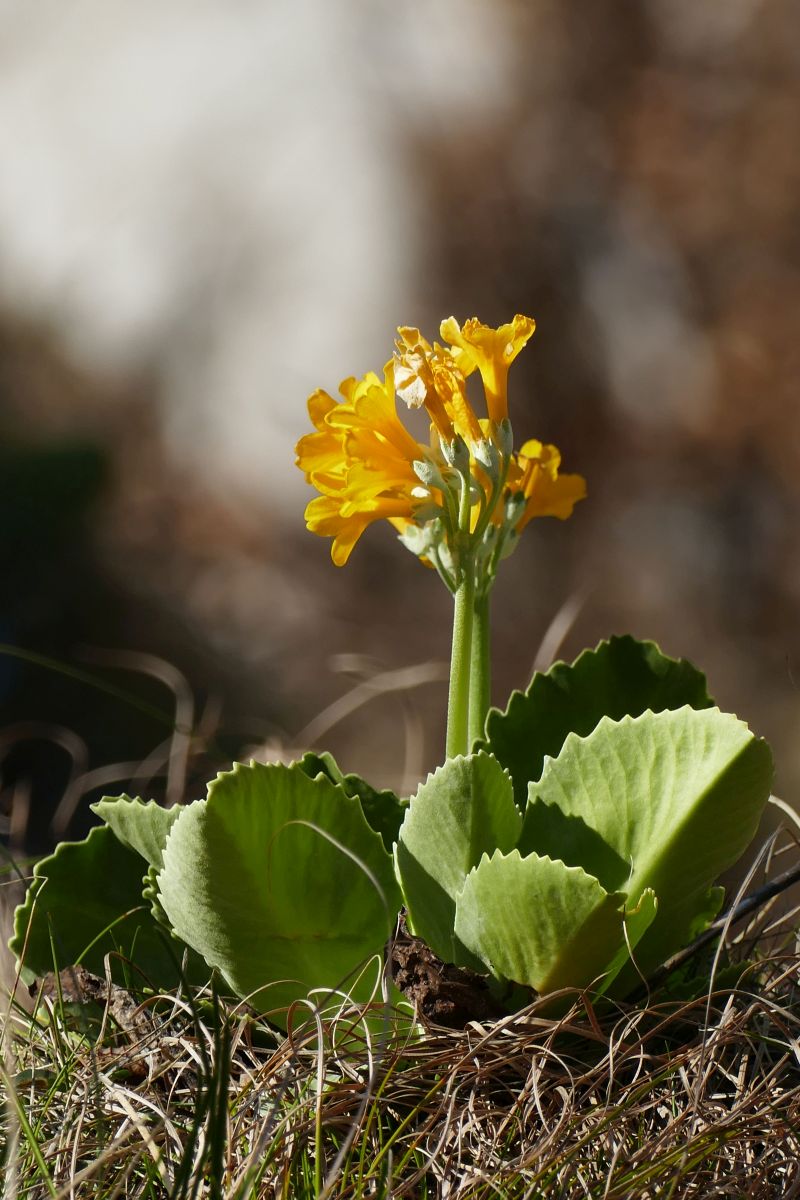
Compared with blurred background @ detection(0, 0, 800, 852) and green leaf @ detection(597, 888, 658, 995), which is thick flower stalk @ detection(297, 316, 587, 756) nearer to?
green leaf @ detection(597, 888, 658, 995)

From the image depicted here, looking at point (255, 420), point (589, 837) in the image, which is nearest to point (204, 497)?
point (255, 420)

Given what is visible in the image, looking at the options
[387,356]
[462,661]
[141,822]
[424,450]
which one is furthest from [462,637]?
[387,356]

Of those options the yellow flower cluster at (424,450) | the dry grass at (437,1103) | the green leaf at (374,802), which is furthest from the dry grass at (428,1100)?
the yellow flower cluster at (424,450)

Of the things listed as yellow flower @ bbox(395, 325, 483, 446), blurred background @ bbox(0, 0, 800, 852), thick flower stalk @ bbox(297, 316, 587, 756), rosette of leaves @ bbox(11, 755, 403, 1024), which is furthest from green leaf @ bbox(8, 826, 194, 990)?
blurred background @ bbox(0, 0, 800, 852)

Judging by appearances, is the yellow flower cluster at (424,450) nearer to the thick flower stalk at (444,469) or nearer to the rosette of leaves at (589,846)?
the thick flower stalk at (444,469)

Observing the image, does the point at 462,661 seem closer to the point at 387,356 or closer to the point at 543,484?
the point at 543,484

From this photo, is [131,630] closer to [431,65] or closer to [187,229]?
[187,229]
